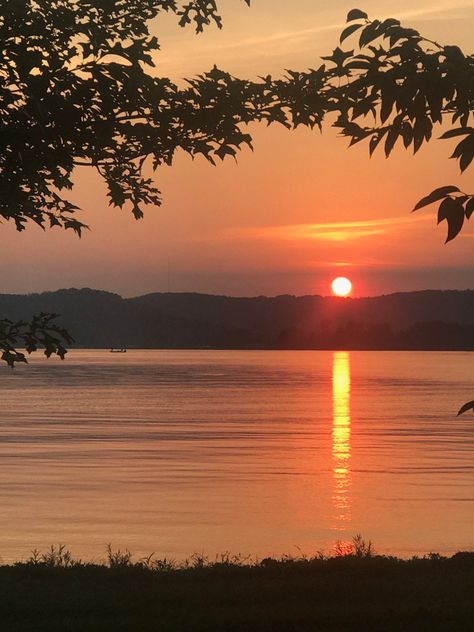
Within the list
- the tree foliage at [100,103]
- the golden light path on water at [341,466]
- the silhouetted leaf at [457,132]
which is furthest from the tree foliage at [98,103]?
the golden light path on water at [341,466]

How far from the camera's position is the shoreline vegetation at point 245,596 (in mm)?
12133

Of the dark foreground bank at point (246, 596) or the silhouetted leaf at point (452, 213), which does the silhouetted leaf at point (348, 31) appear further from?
the dark foreground bank at point (246, 596)

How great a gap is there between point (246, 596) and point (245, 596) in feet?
0.05

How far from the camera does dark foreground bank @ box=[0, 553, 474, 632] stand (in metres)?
12.1

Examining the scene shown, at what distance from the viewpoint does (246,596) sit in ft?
45.0

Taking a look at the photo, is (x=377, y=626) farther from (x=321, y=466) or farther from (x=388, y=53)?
(x=321, y=466)

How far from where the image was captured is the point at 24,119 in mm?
12633

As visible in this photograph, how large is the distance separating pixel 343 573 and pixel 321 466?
3609 cm

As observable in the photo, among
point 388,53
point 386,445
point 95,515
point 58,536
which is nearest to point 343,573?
point 388,53

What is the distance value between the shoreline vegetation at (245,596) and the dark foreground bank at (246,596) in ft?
0.04

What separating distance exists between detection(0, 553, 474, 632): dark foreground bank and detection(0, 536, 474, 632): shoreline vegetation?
1cm

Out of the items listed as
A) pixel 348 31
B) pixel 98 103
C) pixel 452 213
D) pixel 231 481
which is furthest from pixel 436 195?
pixel 231 481

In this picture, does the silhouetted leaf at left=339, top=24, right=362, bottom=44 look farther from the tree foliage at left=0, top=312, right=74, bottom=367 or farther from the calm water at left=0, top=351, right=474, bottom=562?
the calm water at left=0, top=351, right=474, bottom=562

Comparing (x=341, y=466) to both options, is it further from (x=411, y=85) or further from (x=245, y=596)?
(x=411, y=85)
